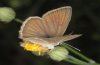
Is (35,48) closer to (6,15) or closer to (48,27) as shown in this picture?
(48,27)

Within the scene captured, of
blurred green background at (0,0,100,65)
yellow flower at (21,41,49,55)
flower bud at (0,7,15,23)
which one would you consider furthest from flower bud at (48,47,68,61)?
blurred green background at (0,0,100,65)

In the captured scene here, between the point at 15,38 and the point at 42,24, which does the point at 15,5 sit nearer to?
the point at 15,38

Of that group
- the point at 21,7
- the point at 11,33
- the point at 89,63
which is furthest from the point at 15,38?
the point at 89,63

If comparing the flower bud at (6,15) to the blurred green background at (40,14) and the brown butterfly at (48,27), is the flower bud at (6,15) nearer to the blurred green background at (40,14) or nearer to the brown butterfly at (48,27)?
the brown butterfly at (48,27)

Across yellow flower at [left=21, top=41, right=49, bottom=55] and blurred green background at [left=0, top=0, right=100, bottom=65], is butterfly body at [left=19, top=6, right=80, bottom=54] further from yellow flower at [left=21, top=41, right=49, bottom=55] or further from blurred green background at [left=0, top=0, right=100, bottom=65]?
blurred green background at [left=0, top=0, right=100, bottom=65]

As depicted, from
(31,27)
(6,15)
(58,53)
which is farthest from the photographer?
(6,15)

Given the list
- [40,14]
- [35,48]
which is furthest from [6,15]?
[40,14]
